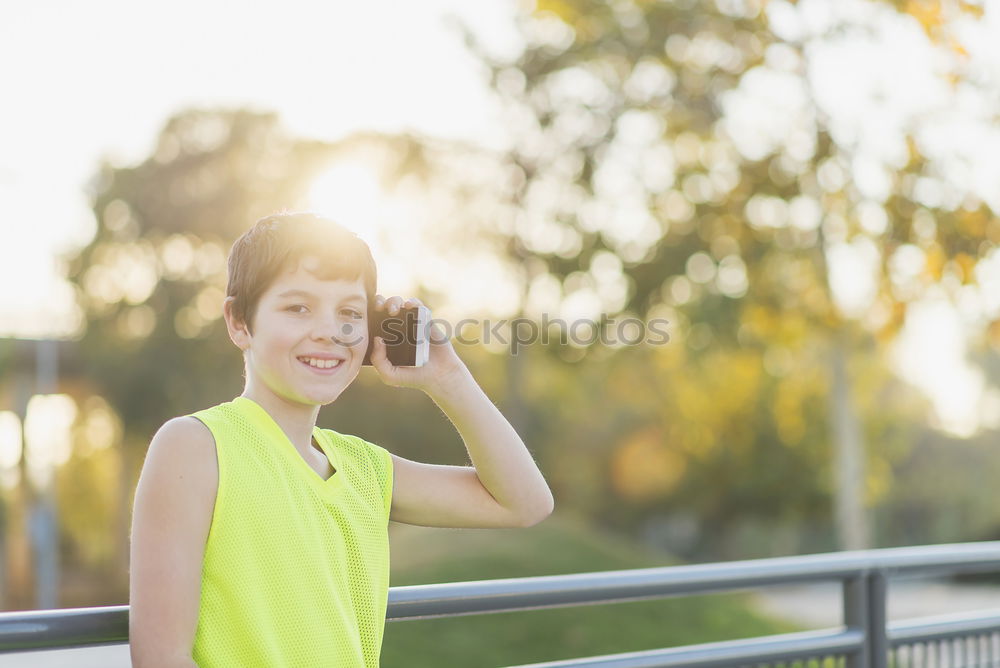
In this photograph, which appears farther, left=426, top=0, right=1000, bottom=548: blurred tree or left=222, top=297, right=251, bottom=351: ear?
left=426, top=0, right=1000, bottom=548: blurred tree

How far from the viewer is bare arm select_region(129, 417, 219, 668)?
1.73 m

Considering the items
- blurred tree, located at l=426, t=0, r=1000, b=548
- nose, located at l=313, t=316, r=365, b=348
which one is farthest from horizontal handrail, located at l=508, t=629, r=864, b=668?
blurred tree, located at l=426, t=0, r=1000, b=548

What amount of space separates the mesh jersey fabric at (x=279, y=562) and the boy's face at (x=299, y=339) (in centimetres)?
8

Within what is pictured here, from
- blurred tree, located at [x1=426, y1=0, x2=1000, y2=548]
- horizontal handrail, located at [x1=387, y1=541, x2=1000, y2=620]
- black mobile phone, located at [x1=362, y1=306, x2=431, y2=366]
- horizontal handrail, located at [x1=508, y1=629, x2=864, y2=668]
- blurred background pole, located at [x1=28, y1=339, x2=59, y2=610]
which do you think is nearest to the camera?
black mobile phone, located at [x1=362, y1=306, x2=431, y2=366]

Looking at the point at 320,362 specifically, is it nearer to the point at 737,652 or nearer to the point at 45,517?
the point at 737,652

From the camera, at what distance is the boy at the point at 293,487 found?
1.75 meters

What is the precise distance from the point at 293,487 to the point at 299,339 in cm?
26

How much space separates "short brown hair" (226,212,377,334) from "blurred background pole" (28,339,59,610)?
24733mm

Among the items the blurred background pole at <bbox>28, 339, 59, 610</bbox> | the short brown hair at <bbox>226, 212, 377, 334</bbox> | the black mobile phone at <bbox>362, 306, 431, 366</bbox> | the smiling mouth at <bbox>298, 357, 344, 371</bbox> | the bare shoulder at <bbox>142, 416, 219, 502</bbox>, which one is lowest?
the blurred background pole at <bbox>28, 339, 59, 610</bbox>

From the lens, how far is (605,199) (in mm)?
18500

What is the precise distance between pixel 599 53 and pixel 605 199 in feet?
7.88

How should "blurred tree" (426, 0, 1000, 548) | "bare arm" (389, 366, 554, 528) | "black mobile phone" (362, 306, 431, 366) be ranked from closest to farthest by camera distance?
"black mobile phone" (362, 306, 431, 366) < "bare arm" (389, 366, 554, 528) < "blurred tree" (426, 0, 1000, 548)

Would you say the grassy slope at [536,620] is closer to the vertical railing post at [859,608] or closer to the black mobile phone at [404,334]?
the vertical railing post at [859,608]

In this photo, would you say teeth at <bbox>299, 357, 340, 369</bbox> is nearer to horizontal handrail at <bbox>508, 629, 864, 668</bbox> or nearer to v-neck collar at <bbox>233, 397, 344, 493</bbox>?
v-neck collar at <bbox>233, 397, 344, 493</bbox>
